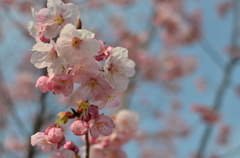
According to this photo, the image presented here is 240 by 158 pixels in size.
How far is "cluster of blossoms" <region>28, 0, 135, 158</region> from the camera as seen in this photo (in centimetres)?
93

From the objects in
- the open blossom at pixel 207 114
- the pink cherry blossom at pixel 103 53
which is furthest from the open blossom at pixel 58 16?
the open blossom at pixel 207 114

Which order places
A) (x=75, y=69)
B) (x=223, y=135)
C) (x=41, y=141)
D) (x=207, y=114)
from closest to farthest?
(x=75, y=69), (x=41, y=141), (x=207, y=114), (x=223, y=135)

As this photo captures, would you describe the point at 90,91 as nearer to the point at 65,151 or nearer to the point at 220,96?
the point at 65,151

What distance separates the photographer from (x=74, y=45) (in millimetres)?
935

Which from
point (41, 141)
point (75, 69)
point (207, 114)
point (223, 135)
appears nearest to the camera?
point (75, 69)

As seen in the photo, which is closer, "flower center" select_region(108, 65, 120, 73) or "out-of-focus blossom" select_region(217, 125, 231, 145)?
"flower center" select_region(108, 65, 120, 73)

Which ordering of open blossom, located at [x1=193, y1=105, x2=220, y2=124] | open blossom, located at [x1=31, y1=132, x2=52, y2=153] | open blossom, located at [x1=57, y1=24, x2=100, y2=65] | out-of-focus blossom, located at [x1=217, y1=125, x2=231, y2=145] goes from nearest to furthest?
open blossom, located at [x1=57, y1=24, x2=100, y2=65] → open blossom, located at [x1=31, y1=132, x2=52, y2=153] → open blossom, located at [x1=193, y1=105, x2=220, y2=124] → out-of-focus blossom, located at [x1=217, y1=125, x2=231, y2=145]

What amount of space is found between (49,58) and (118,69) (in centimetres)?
29

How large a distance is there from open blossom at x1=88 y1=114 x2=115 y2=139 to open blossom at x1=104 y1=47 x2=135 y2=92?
5.5 inches

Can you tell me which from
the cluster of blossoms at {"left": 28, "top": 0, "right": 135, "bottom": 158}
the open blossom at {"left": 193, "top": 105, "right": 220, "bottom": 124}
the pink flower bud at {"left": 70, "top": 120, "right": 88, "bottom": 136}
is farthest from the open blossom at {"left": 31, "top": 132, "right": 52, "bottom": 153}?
the open blossom at {"left": 193, "top": 105, "right": 220, "bottom": 124}

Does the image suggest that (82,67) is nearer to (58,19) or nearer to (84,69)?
(84,69)

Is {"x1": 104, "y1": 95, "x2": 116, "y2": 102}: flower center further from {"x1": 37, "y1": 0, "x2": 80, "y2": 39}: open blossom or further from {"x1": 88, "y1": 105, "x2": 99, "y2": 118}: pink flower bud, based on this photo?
{"x1": 37, "y1": 0, "x2": 80, "y2": 39}: open blossom

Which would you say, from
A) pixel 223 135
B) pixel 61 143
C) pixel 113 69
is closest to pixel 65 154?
pixel 61 143

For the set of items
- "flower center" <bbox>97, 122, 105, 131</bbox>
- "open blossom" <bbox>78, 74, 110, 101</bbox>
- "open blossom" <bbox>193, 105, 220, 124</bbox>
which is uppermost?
"open blossom" <bbox>193, 105, 220, 124</bbox>
